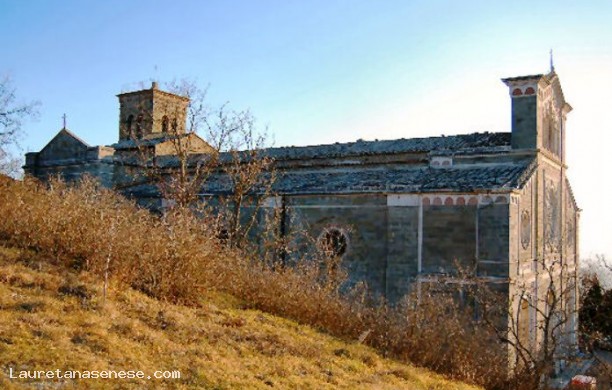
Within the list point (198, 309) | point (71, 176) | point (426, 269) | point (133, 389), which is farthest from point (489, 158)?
point (71, 176)

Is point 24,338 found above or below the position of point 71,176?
below

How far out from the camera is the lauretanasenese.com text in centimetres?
532

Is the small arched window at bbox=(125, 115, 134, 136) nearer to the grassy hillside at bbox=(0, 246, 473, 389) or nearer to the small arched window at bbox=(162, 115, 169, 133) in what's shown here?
the small arched window at bbox=(162, 115, 169, 133)

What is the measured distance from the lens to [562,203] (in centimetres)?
2116

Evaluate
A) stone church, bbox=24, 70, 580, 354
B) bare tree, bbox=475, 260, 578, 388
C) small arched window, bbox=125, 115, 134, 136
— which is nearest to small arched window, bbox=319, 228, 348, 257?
stone church, bbox=24, 70, 580, 354

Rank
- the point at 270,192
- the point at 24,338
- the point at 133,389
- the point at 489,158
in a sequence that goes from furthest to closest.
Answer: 1. the point at 270,192
2. the point at 489,158
3. the point at 24,338
4. the point at 133,389

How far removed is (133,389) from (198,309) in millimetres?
3528

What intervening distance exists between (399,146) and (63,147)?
15.7m

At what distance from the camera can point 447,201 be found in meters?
16.1

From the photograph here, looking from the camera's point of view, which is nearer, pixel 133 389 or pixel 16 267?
pixel 133 389

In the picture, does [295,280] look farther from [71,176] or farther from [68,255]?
[71,176]

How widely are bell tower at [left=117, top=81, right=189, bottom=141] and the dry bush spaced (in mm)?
17024

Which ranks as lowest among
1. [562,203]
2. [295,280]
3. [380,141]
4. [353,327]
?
[353,327]

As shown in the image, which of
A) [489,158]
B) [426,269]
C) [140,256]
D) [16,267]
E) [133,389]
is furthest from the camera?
[489,158]
